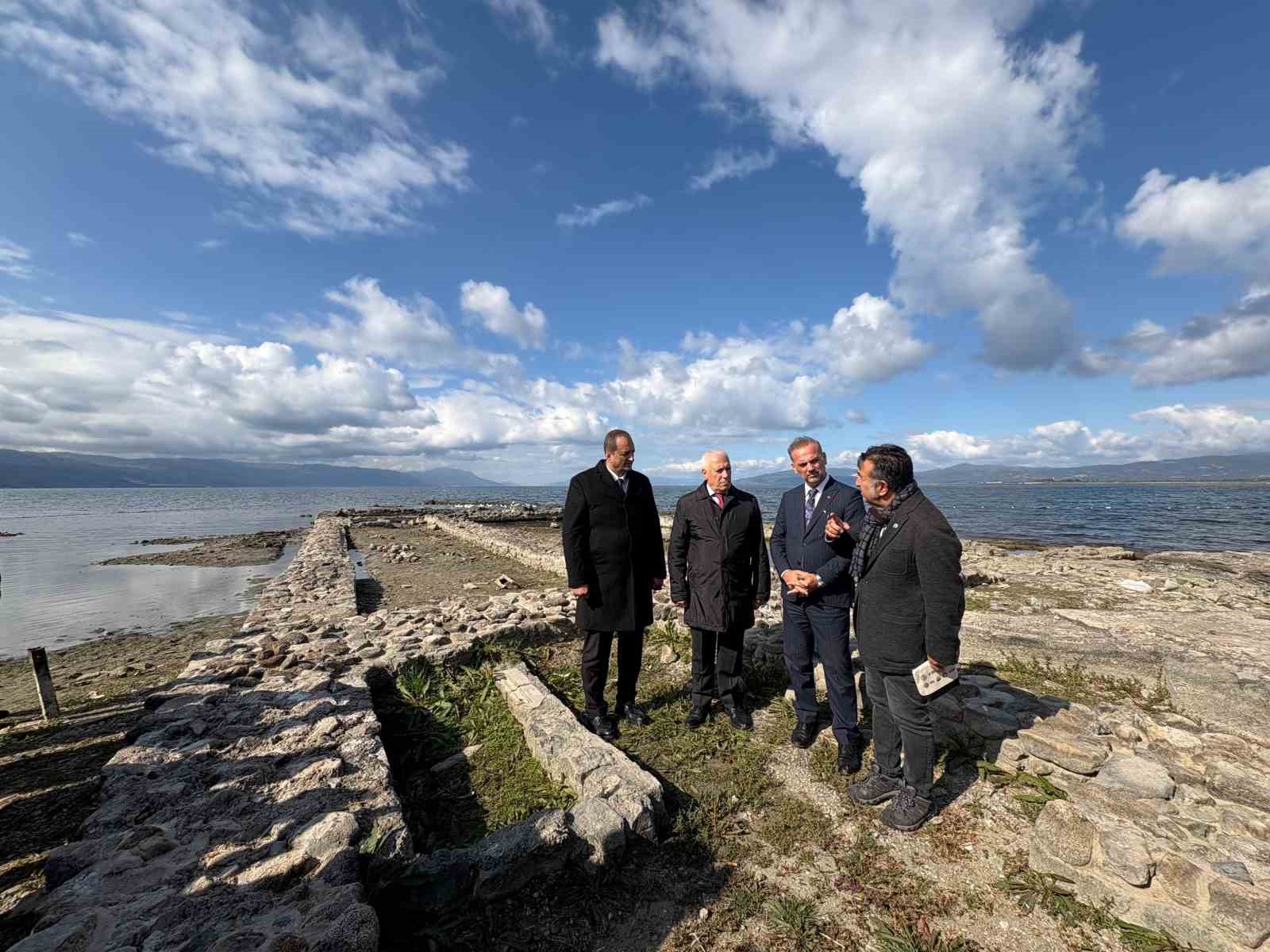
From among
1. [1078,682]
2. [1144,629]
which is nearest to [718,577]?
[1078,682]

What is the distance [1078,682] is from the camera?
5660 mm

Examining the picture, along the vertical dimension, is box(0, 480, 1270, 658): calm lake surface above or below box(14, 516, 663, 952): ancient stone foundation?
below

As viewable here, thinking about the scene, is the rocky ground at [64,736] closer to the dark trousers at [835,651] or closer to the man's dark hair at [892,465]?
the dark trousers at [835,651]

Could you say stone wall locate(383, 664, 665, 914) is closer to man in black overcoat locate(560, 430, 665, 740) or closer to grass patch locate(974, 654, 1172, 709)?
man in black overcoat locate(560, 430, 665, 740)

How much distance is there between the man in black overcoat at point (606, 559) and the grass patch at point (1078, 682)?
4.22 m

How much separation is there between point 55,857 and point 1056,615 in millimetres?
10903

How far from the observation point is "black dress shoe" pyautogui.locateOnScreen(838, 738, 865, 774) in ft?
13.9

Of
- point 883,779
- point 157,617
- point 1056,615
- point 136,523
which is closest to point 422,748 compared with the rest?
point 883,779

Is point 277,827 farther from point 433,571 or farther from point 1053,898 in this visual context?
point 433,571

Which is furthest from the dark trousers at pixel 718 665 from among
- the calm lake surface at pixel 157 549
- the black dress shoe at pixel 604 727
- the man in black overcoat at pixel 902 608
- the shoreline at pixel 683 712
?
the calm lake surface at pixel 157 549

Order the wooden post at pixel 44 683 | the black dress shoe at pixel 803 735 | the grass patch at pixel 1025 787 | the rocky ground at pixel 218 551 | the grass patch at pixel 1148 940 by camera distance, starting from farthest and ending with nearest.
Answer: the rocky ground at pixel 218 551 < the wooden post at pixel 44 683 < the black dress shoe at pixel 803 735 < the grass patch at pixel 1025 787 < the grass patch at pixel 1148 940

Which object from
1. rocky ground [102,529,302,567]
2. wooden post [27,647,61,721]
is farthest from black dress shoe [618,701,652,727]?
rocky ground [102,529,302,567]

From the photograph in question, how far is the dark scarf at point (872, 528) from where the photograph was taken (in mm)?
3525

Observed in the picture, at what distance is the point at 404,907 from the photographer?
283cm
